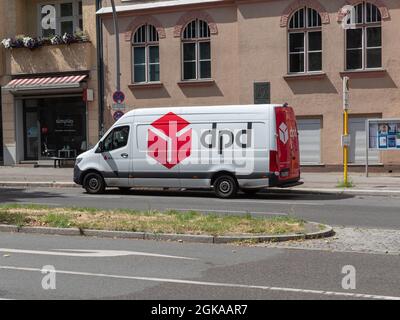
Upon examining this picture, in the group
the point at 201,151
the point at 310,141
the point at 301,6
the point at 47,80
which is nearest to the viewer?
the point at 201,151

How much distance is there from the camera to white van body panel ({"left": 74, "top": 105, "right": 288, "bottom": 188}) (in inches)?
651

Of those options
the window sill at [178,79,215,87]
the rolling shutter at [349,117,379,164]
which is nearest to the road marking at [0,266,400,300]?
the rolling shutter at [349,117,379,164]

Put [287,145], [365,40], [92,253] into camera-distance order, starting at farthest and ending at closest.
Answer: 1. [365,40]
2. [287,145]
3. [92,253]

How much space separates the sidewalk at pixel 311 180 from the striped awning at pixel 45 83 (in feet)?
12.2

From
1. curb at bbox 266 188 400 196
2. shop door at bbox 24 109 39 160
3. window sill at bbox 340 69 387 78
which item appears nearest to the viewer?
curb at bbox 266 188 400 196

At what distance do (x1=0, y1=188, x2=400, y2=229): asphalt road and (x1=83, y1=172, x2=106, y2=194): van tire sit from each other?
0.25 metres

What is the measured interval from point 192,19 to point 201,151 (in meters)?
10.4

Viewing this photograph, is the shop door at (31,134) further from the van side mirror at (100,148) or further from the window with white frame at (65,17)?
the van side mirror at (100,148)

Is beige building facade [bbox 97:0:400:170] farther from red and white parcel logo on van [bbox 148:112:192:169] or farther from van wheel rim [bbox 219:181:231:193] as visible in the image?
van wheel rim [bbox 219:181:231:193]

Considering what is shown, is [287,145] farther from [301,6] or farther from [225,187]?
[301,6]

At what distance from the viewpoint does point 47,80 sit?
28.0m

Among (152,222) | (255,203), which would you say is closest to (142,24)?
(255,203)

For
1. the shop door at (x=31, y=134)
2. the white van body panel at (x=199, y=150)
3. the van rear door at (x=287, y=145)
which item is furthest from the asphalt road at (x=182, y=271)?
the shop door at (x=31, y=134)

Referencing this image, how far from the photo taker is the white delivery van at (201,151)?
16.5 meters
